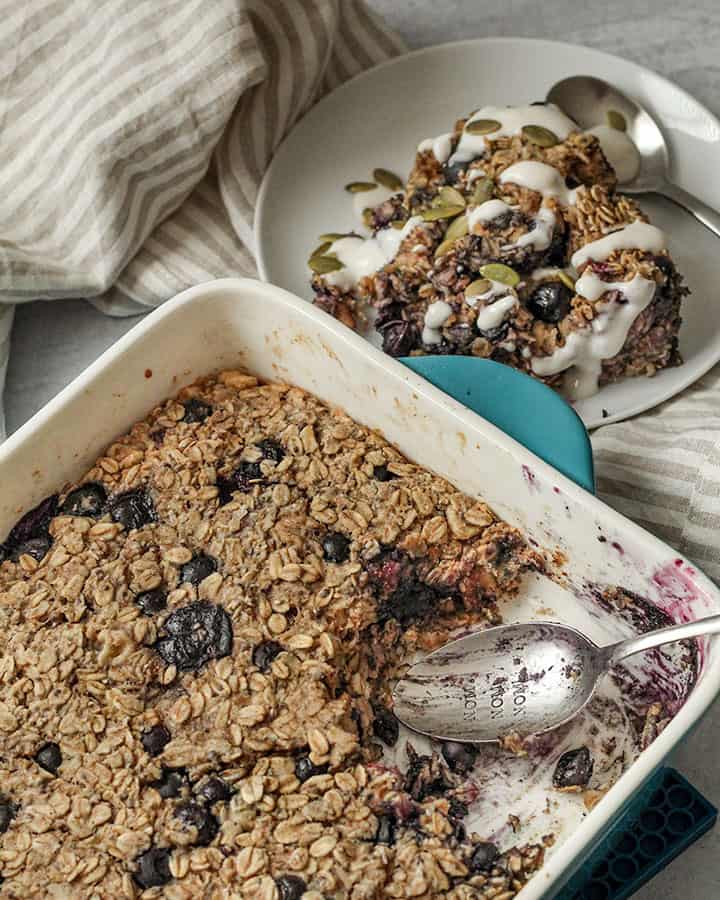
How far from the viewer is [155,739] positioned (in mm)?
1533

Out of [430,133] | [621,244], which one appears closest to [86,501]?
[621,244]

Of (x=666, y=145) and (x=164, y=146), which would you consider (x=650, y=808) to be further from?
(x=164, y=146)

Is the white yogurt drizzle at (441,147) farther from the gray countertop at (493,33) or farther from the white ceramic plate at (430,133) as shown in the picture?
the gray countertop at (493,33)

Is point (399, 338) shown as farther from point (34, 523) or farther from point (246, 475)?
point (34, 523)

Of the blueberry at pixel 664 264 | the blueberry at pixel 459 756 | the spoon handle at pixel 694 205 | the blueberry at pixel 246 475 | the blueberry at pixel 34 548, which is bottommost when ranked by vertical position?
the blueberry at pixel 459 756

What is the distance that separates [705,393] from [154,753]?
3.58 feet

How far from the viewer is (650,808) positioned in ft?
5.77

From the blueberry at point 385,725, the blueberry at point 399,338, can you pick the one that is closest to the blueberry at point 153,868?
the blueberry at point 385,725

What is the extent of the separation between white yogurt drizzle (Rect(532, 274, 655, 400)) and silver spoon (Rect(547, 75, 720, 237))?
37 cm

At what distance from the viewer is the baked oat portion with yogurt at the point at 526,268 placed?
1995 millimetres

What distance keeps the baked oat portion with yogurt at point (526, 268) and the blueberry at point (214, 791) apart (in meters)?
0.84

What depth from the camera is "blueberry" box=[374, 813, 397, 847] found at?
1.45 meters

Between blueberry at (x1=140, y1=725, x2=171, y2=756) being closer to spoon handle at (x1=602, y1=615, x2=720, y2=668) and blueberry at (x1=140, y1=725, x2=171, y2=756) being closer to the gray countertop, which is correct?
spoon handle at (x1=602, y1=615, x2=720, y2=668)

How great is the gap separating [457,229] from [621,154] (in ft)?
1.32
